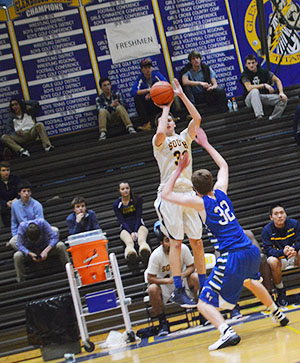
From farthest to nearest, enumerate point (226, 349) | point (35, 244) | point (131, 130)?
point (131, 130)
point (35, 244)
point (226, 349)

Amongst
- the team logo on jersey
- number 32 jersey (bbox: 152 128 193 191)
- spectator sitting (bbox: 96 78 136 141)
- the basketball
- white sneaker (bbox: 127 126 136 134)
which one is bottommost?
number 32 jersey (bbox: 152 128 193 191)

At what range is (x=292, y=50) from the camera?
13.5 metres

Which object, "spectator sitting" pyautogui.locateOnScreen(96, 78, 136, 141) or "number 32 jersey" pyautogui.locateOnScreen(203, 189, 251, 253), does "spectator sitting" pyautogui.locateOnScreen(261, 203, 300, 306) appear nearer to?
"number 32 jersey" pyautogui.locateOnScreen(203, 189, 251, 253)

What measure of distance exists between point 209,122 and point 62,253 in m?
4.13

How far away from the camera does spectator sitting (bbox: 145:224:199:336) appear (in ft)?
24.5

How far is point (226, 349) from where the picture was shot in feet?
17.3

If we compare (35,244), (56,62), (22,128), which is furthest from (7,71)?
(35,244)

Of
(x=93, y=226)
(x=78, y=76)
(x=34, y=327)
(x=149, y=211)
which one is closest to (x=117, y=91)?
(x=78, y=76)

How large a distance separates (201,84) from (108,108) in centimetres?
188

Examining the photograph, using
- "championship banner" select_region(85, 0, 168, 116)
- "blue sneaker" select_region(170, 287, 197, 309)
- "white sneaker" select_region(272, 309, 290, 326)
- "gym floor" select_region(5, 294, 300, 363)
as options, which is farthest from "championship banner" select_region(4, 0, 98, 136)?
"white sneaker" select_region(272, 309, 290, 326)

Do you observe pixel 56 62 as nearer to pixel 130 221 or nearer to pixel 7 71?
pixel 7 71

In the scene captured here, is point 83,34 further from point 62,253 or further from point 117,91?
point 62,253

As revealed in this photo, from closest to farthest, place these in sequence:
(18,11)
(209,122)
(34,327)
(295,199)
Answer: (34,327)
(295,199)
(209,122)
(18,11)

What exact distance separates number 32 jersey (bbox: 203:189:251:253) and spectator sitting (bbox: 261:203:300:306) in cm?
260
